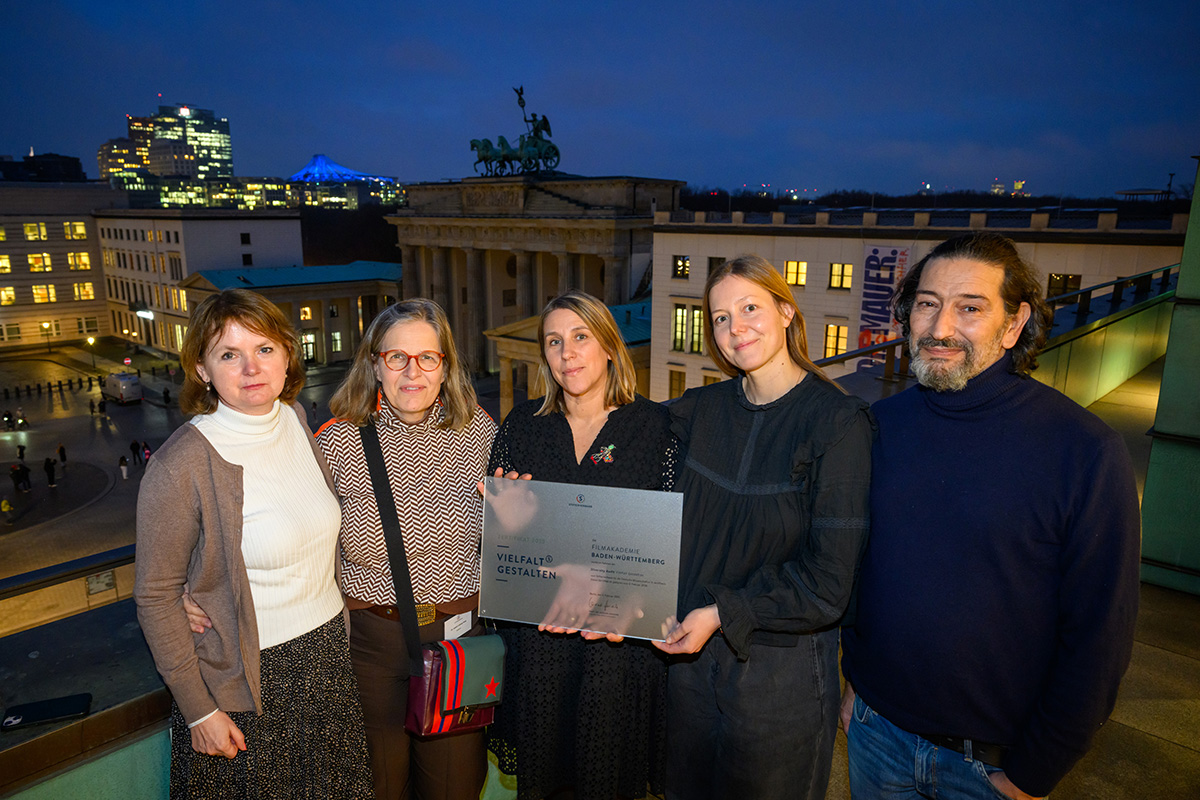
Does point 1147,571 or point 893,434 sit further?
point 1147,571

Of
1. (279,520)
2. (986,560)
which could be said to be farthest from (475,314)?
(986,560)

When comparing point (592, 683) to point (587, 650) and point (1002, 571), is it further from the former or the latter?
point (1002, 571)

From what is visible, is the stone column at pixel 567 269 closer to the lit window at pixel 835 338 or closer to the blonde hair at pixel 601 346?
the lit window at pixel 835 338

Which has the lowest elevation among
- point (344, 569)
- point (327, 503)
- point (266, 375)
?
point (344, 569)

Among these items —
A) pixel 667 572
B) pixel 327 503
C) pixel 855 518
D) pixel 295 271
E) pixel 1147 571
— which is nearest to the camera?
pixel 855 518

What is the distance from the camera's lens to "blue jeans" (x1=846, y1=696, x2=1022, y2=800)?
2.48m

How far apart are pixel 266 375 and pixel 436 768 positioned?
197 centimetres

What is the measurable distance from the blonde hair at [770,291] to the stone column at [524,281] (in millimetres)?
41004

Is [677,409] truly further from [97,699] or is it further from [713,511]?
[97,699]

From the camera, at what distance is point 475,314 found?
4800 cm

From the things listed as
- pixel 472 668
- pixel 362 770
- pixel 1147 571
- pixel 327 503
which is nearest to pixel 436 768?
pixel 362 770

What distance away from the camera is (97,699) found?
2.93m

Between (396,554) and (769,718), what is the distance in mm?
1715

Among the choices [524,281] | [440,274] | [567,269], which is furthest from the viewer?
[440,274]
